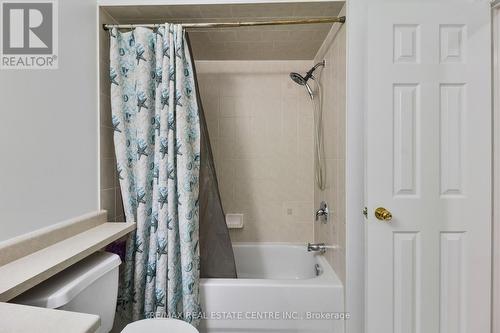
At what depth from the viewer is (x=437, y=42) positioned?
133 centimetres

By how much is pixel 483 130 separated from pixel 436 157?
260 mm

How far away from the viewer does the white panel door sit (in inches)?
52.4

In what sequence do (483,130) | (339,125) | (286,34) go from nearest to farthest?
1. (483,130)
2. (339,125)
3. (286,34)

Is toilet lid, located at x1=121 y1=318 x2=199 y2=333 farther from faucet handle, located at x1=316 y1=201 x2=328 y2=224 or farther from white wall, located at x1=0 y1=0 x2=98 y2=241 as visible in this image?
faucet handle, located at x1=316 y1=201 x2=328 y2=224

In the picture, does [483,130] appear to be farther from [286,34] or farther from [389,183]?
[286,34]

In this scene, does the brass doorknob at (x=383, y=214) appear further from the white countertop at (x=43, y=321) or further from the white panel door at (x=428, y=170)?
the white countertop at (x=43, y=321)

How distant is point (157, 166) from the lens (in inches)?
59.1

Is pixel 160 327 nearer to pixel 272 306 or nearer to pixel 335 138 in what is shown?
pixel 272 306

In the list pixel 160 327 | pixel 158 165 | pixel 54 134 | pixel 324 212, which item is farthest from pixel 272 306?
pixel 54 134

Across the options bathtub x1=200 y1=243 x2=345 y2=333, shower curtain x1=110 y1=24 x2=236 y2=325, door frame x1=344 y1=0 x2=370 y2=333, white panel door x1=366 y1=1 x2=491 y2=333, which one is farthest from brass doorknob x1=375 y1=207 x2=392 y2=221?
shower curtain x1=110 y1=24 x2=236 y2=325

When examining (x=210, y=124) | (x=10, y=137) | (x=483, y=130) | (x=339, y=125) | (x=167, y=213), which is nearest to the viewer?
(x=10, y=137)

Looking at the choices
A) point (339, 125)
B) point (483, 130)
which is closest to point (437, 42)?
point (483, 130)

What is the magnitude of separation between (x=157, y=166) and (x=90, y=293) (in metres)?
0.67

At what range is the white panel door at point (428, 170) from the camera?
4.37 feet
